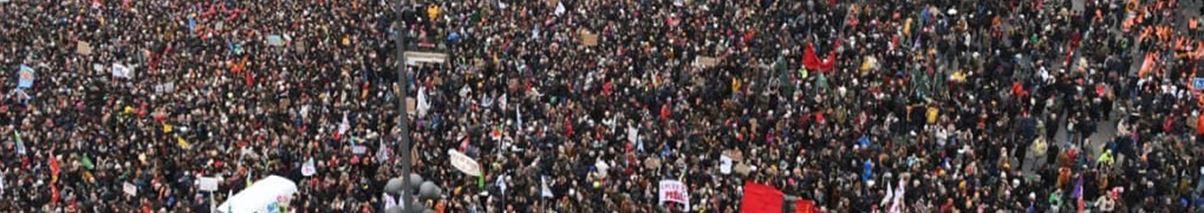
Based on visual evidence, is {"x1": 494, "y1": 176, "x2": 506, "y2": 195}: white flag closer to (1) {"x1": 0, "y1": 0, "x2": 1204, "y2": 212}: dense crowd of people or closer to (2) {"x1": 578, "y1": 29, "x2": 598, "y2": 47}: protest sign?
(1) {"x1": 0, "y1": 0, "x2": 1204, "y2": 212}: dense crowd of people

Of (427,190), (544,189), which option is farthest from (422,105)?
(427,190)

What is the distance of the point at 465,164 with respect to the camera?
26.8 metres

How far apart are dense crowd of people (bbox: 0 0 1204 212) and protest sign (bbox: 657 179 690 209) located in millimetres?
193

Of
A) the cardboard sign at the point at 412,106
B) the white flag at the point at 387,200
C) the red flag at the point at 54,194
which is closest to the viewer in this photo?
the white flag at the point at 387,200

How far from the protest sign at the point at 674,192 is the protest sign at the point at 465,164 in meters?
3.03

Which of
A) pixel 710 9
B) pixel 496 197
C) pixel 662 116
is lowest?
pixel 496 197

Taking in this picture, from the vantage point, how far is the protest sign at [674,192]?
85.4ft

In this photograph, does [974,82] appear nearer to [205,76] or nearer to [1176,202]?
[1176,202]

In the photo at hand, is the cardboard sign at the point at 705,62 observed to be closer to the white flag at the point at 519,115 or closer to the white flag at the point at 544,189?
the white flag at the point at 519,115

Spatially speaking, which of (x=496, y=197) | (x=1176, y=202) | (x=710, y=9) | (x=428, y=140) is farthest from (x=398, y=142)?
(x=1176, y=202)

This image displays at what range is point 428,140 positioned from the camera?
97.1ft

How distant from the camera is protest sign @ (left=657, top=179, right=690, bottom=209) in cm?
2603

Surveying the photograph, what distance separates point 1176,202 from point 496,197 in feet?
34.8

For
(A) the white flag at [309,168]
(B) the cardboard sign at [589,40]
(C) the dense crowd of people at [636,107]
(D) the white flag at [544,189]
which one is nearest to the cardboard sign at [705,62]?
(C) the dense crowd of people at [636,107]
